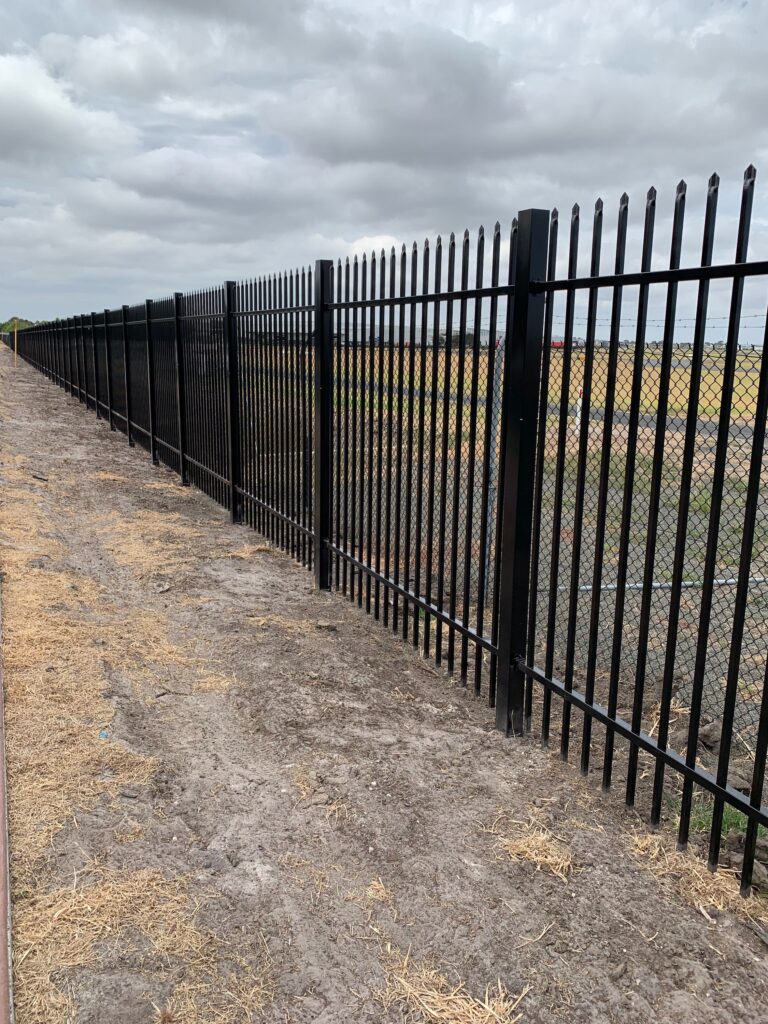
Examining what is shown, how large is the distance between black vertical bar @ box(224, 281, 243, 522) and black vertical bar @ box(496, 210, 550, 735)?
508cm

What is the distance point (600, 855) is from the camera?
3074 mm

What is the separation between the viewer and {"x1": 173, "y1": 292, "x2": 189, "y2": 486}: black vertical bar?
10.4 metres

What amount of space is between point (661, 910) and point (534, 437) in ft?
6.88

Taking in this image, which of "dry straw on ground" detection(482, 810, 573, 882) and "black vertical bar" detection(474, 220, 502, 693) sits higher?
"black vertical bar" detection(474, 220, 502, 693)

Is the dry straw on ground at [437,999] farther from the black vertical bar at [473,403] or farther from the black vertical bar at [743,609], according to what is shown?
the black vertical bar at [473,403]

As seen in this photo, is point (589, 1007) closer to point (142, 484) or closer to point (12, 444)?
point (142, 484)

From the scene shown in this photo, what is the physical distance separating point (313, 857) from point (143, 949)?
0.73 metres

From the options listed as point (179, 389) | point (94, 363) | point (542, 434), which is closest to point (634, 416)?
point (542, 434)

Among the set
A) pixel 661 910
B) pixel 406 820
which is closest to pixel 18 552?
pixel 406 820

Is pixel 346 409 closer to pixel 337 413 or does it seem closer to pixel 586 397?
pixel 337 413

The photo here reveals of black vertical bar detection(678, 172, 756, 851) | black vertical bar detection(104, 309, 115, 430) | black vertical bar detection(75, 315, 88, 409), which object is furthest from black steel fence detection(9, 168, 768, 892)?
black vertical bar detection(75, 315, 88, 409)

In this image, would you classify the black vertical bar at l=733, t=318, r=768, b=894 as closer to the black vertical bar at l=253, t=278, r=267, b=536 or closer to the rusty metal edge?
the rusty metal edge

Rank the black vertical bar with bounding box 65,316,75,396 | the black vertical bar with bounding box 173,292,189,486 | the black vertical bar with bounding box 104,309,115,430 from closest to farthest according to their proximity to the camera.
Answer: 1. the black vertical bar with bounding box 173,292,189,486
2. the black vertical bar with bounding box 104,309,115,430
3. the black vertical bar with bounding box 65,316,75,396

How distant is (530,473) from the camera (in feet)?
12.5
